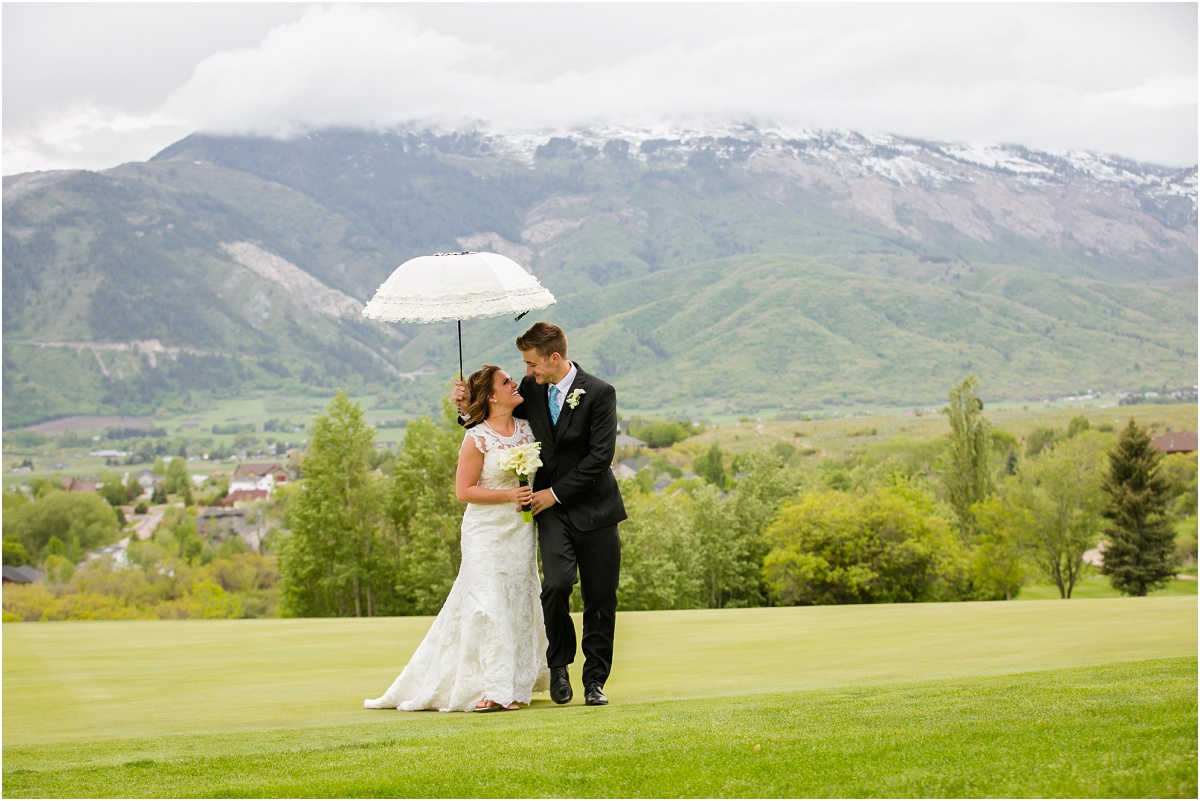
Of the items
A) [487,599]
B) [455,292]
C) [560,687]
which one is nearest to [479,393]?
[455,292]

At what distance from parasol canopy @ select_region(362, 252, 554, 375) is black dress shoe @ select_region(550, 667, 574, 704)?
2.56m

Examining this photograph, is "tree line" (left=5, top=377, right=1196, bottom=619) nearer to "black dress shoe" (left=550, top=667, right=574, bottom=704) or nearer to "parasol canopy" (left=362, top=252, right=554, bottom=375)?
"parasol canopy" (left=362, top=252, right=554, bottom=375)

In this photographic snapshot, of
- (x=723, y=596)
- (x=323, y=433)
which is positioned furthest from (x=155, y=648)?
(x=723, y=596)

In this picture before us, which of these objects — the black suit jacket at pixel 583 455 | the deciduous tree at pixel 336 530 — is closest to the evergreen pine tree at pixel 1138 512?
the deciduous tree at pixel 336 530

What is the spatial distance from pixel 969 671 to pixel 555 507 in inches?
161

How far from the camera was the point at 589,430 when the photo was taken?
8695 millimetres

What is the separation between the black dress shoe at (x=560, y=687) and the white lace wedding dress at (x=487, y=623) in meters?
0.18

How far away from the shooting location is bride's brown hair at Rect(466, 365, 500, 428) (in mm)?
8773

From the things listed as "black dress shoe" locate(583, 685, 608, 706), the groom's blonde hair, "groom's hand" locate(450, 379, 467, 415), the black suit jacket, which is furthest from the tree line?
"black dress shoe" locate(583, 685, 608, 706)

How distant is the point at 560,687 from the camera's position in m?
8.80

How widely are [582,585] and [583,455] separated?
103 cm

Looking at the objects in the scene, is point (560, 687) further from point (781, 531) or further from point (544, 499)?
point (781, 531)

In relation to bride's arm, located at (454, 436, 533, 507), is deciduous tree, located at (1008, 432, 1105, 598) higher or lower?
lower

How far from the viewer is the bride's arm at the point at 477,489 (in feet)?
28.3
